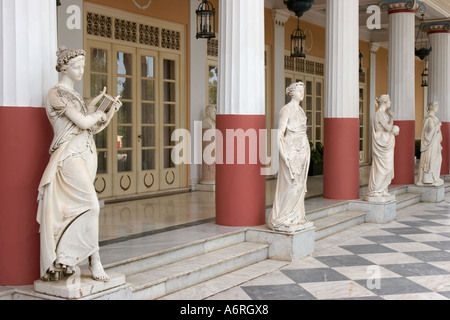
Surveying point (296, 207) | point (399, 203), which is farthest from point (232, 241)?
point (399, 203)

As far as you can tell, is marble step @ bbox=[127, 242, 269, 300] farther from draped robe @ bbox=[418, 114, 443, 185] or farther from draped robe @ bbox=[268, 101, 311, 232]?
draped robe @ bbox=[418, 114, 443, 185]

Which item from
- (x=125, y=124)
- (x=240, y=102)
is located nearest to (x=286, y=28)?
(x=125, y=124)

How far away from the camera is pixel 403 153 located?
1170 cm

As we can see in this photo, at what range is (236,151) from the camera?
671cm

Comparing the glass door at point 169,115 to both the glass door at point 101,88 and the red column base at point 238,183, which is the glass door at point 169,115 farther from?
the red column base at point 238,183

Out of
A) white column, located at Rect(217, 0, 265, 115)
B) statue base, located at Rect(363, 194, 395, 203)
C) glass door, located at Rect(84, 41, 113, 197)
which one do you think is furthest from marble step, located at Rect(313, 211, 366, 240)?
glass door, located at Rect(84, 41, 113, 197)

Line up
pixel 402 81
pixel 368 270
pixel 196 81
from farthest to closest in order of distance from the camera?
pixel 402 81 → pixel 196 81 → pixel 368 270

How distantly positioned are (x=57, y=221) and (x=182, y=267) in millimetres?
1565

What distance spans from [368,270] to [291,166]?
4.43 ft

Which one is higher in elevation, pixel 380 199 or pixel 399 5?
pixel 399 5

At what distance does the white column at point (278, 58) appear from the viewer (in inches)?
505

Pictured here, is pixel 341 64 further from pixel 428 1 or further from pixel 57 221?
pixel 57 221

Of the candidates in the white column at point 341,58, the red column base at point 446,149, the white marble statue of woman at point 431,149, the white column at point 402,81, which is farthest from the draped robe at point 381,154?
the red column base at point 446,149

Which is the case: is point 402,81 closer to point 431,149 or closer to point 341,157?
point 431,149
